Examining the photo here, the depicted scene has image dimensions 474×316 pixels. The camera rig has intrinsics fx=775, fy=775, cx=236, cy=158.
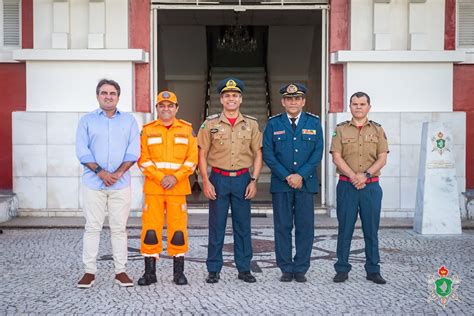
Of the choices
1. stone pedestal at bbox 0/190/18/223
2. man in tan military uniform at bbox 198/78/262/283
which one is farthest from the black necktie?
stone pedestal at bbox 0/190/18/223

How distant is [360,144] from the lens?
734 centimetres

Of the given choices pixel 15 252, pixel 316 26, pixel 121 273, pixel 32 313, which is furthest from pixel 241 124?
pixel 316 26

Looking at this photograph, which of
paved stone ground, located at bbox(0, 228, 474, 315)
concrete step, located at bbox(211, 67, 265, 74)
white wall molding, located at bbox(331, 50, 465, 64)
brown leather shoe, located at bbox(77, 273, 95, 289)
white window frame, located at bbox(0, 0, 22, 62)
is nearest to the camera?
paved stone ground, located at bbox(0, 228, 474, 315)

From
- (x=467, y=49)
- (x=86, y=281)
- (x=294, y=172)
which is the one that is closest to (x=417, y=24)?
(x=467, y=49)

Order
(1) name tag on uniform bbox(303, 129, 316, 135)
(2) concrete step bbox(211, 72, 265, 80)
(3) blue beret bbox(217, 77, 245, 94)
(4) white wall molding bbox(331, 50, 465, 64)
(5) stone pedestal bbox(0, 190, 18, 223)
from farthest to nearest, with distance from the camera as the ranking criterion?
(2) concrete step bbox(211, 72, 265, 80)
(4) white wall molding bbox(331, 50, 465, 64)
(5) stone pedestal bbox(0, 190, 18, 223)
(1) name tag on uniform bbox(303, 129, 316, 135)
(3) blue beret bbox(217, 77, 245, 94)

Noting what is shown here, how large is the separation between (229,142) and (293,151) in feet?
2.00

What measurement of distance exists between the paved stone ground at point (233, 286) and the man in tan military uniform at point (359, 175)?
0.33m

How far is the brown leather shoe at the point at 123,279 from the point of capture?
6961 millimetres

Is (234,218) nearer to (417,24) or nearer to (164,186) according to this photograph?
(164,186)

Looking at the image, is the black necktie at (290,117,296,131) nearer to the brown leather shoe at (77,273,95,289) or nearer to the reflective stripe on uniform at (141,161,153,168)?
the reflective stripe on uniform at (141,161,153,168)

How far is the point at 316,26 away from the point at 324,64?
8431 mm

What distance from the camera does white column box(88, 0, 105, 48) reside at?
37.9 feet

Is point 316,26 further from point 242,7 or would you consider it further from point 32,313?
point 32,313

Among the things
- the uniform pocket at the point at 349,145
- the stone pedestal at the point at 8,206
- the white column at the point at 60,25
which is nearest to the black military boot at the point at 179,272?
the uniform pocket at the point at 349,145
